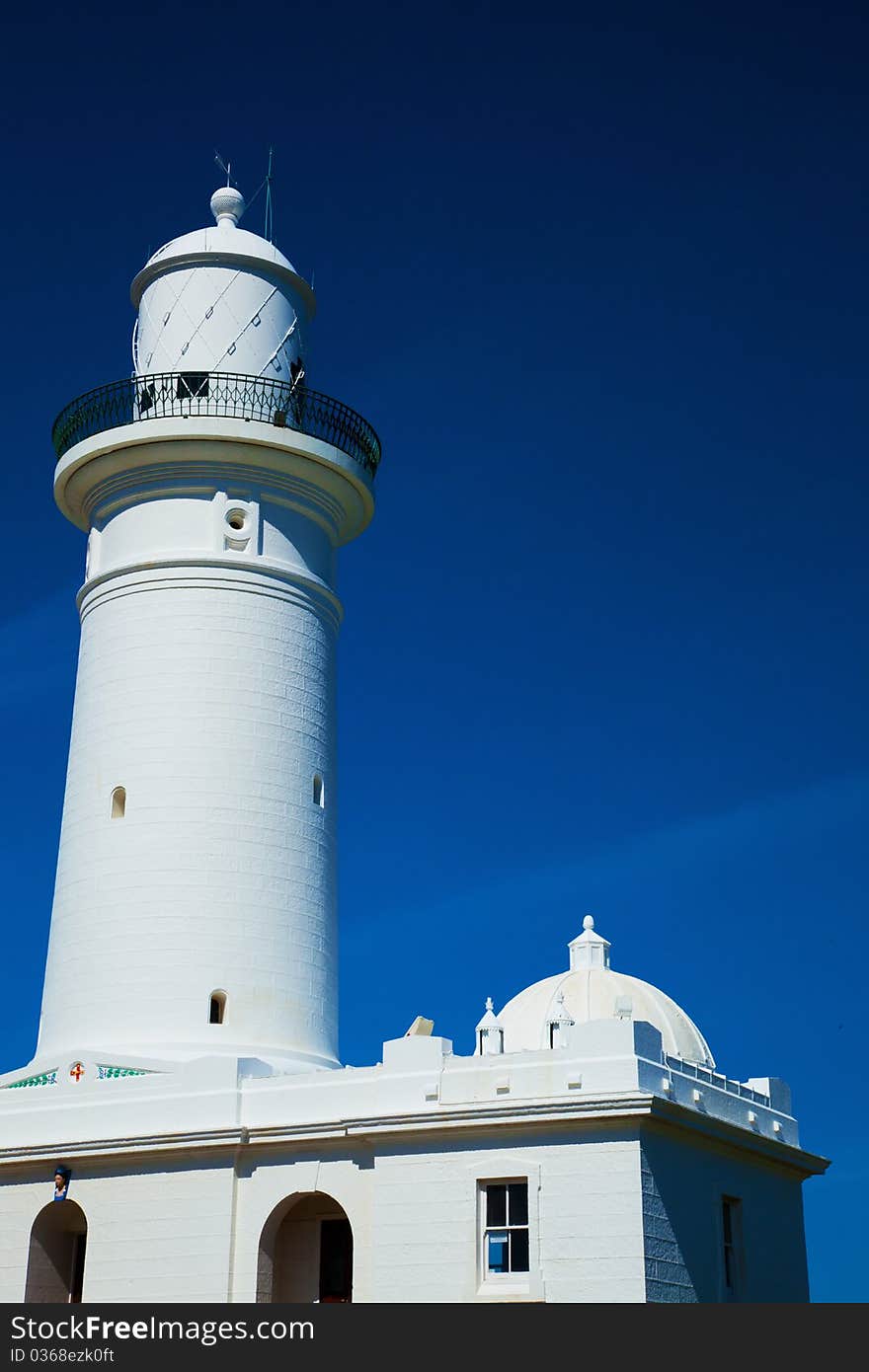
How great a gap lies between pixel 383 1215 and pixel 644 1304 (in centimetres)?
390

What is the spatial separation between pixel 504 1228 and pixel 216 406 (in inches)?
581

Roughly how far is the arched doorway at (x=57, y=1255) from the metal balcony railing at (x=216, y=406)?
12.8 meters

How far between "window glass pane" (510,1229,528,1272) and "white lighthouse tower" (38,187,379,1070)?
607 centimetres

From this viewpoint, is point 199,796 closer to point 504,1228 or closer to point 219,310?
point 219,310

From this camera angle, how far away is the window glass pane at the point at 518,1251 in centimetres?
2194

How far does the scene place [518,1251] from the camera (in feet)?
72.2

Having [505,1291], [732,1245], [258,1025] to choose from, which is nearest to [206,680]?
[258,1025]

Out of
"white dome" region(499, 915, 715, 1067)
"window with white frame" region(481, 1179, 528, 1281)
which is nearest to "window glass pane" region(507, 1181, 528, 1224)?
"window with white frame" region(481, 1179, 528, 1281)

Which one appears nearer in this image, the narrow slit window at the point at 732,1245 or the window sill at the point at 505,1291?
A: the window sill at the point at 505,1291

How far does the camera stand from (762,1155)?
25.3 m

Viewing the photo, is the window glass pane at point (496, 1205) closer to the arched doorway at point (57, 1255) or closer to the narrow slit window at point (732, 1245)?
the narrow slit window at point (732, 1245)

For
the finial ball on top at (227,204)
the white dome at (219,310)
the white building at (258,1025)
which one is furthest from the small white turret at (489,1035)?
the finial ball on top at (227,204)

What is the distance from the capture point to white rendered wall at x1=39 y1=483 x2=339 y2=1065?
89.8ft

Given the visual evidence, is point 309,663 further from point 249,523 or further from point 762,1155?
point 762,1155
